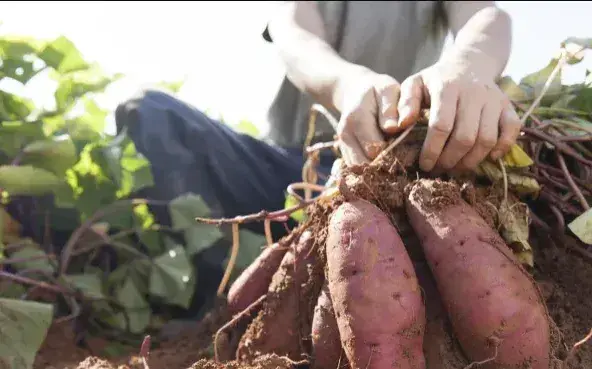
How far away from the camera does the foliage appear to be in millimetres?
1014

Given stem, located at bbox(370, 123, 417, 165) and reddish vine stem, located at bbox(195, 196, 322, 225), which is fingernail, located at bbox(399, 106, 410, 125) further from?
reddish vine stem, located at bbox(195, 196, 322, 225)

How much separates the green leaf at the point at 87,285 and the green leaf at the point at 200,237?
201 millimetres

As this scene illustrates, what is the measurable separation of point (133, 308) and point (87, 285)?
10cm

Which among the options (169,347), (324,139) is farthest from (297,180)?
(169,347)

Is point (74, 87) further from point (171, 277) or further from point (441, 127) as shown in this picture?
point (441, 127)

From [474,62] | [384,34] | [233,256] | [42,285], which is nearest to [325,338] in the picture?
[233,256]

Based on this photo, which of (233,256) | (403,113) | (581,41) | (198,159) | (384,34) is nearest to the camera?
(403,113)

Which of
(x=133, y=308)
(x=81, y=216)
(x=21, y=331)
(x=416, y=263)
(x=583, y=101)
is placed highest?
(x=583, y=101)

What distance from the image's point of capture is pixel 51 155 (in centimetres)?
102

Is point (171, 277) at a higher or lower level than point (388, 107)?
lower

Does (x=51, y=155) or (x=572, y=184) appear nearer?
(x=572, y=184)

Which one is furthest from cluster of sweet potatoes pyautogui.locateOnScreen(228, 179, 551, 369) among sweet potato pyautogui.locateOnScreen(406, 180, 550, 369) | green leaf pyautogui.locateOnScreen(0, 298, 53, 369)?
green leaf pyautogui.locateOnScreen(0, 298, 53, 369)

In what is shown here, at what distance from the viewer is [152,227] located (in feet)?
4.03

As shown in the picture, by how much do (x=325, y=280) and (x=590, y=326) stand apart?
0.30 m
